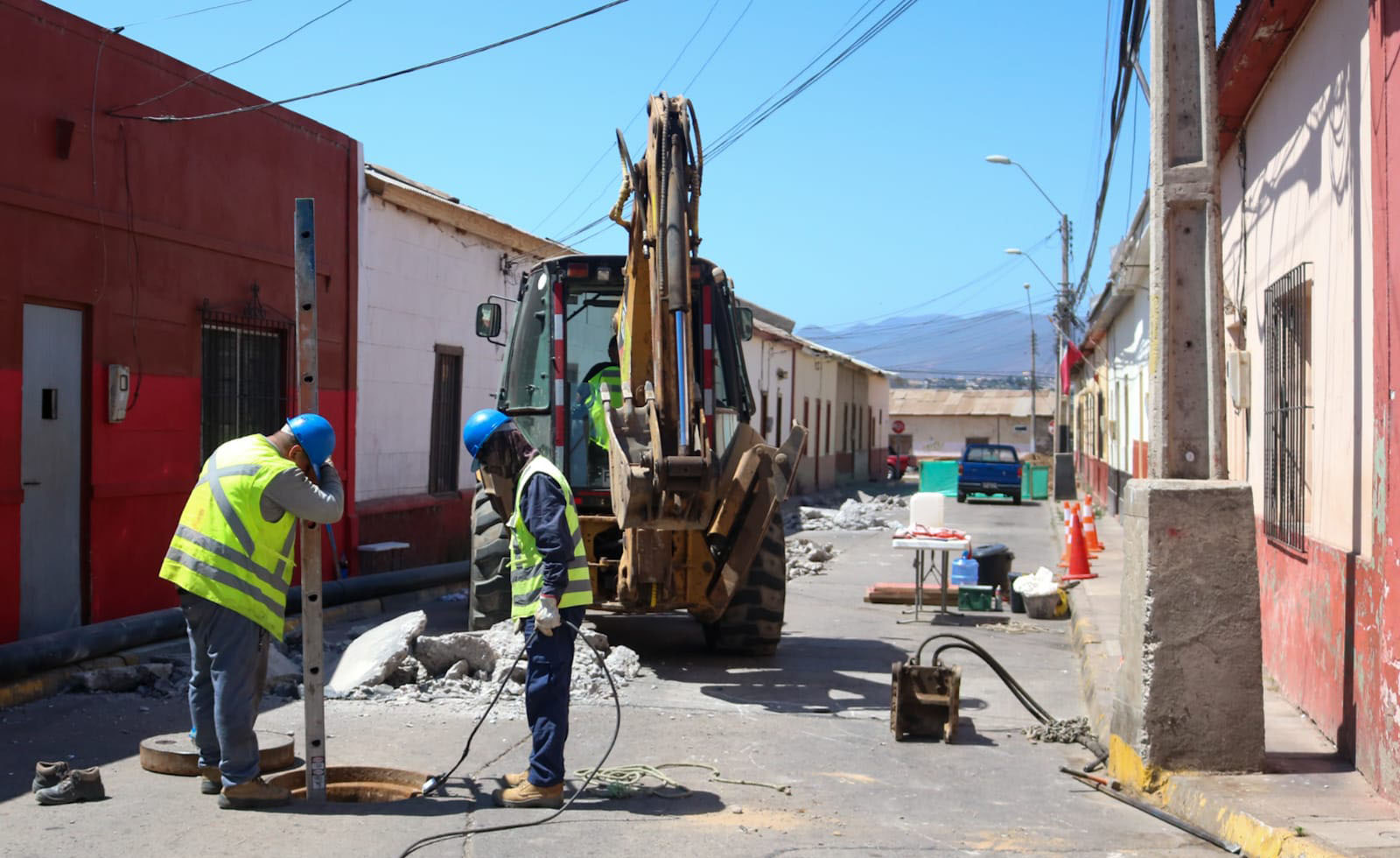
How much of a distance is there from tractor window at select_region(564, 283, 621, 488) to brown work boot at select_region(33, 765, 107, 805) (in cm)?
474

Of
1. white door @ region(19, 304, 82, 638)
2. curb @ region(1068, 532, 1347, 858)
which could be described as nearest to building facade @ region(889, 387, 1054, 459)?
white door @ region(19, 304, 82, 638)

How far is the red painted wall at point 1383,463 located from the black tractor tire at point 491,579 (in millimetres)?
5975

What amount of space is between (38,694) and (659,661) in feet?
14.1

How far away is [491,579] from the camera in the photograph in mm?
10344

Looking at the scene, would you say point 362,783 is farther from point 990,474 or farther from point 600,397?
point 990,474

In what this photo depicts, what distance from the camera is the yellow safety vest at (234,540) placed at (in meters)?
6.21

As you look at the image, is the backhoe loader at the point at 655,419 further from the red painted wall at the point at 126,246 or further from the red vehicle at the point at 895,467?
the red vehicle at the point at 895,467

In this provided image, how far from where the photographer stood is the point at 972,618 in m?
13.8

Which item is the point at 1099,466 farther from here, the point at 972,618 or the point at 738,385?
the point at 738,385

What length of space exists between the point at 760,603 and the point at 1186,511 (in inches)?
180

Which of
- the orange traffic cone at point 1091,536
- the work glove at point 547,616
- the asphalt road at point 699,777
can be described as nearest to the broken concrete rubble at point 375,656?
the asphalt road at point 699,777

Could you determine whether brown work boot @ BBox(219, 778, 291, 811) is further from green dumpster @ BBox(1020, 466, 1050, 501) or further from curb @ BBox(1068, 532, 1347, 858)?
green dumpster @ BBox(1020, 466, 1050, 501)

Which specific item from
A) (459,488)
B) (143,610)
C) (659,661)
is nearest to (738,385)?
(659,661)

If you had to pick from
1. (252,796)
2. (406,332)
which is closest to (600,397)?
(252,796)
